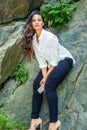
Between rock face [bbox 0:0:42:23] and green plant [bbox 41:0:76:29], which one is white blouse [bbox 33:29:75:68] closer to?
green plant [bbox 41:0:76:29]

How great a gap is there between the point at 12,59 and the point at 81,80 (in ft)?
5.76

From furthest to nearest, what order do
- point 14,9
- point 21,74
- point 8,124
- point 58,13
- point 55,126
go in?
1. point 14,9
2. point 58,13
3. point 21,74
4. point 8,124
5. point 55,126

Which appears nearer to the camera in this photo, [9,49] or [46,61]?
[46,61]

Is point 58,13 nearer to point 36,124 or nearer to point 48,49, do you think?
point 48,49

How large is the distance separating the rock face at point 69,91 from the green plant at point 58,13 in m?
0.17

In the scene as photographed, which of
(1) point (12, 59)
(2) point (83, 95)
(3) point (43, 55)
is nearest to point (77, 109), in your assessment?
(2) point (83, 95)

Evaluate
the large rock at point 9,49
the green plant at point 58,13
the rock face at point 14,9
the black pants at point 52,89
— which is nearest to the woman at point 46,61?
the black pants at point 52,89

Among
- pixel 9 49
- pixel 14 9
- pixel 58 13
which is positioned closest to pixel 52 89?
pixel 9 49

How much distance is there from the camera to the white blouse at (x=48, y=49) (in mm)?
6934

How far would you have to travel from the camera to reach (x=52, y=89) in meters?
6.93

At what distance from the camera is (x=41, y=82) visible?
7.12m

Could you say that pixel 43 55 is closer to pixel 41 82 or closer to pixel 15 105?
pixel 41 82

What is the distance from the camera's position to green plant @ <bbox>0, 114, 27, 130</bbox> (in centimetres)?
698

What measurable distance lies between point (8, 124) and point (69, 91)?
1.42m
